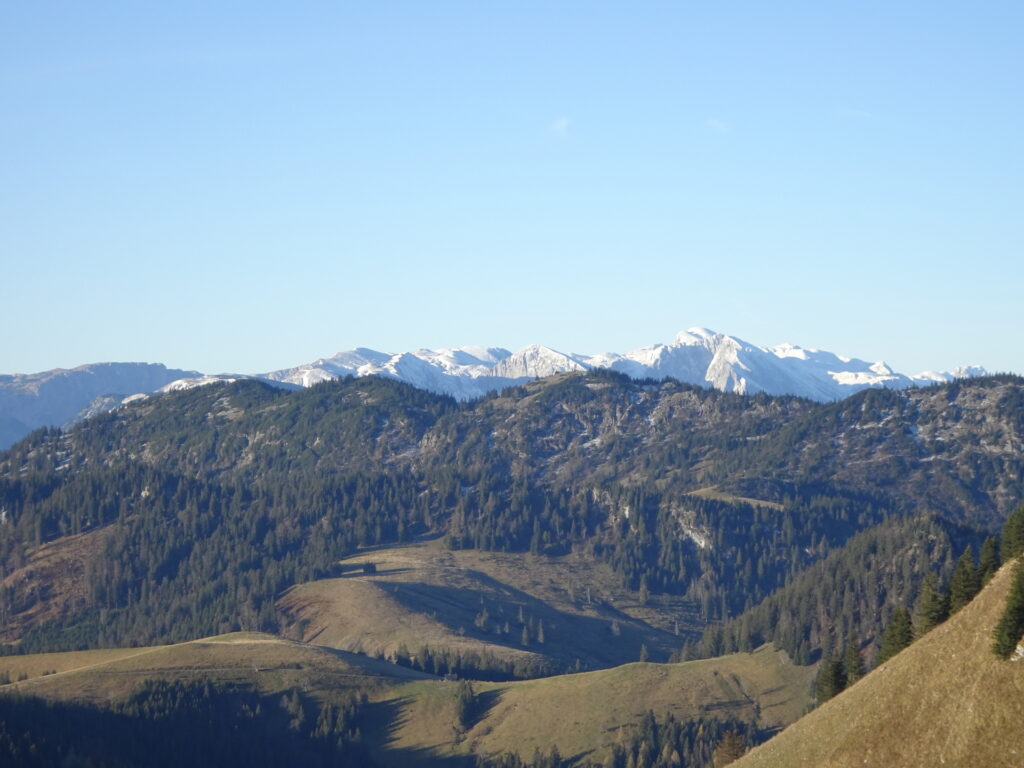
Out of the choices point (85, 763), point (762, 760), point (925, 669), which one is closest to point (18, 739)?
point (85, 763)

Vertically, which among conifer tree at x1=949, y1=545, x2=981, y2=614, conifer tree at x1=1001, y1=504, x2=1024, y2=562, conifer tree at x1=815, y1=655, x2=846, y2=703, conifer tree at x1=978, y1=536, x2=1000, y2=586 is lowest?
conifer tree at x1=815, y1=655, x2=846, y2=703

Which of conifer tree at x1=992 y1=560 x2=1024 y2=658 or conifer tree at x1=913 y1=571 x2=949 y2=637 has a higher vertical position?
conifer tree at x1=992 y1=560 x2=1024 y2=658

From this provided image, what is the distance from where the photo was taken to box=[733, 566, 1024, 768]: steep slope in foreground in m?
94.8

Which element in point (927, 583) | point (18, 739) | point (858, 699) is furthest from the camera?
point (18, 739)

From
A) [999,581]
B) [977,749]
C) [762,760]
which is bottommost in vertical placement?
[762,760]

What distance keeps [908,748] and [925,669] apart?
8.79m

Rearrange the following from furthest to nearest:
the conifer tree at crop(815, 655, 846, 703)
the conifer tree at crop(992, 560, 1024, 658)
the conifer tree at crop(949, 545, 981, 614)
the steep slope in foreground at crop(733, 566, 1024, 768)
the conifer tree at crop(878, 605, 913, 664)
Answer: the conifer tree at crop(815, 655, 846, 703), the conifer tree at crop(878, 605, 913, 664), the conifer tree at crop(949, 545, 981, 614), the conifer tree at crop(992, 560, 1024, 658), the steep slope in foreground at crop(733, 566, 1024, 768)

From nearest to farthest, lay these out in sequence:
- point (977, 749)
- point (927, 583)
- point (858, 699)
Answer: point (977, 749)
point (858, 699)
point (927, 583)

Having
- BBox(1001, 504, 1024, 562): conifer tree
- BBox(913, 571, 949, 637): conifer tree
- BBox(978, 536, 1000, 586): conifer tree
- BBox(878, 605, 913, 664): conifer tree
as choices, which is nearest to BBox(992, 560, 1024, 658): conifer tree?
BBox(1001, 504, 1024, 562): conifer tree

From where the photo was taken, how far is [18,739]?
199 meters

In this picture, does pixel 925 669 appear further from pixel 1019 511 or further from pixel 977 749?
pixel 1019 511

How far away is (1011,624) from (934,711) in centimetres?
962

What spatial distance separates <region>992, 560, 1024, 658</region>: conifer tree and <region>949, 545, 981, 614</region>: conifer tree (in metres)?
20.4

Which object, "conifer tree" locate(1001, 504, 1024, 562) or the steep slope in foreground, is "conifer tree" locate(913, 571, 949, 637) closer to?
"conifer tree" locate(1001, 504, 1024, 562)
